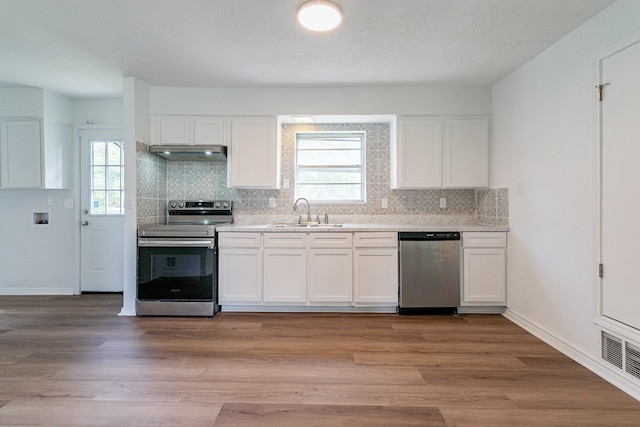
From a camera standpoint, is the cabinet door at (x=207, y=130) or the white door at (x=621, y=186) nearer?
the white door at (x=621, y=186)

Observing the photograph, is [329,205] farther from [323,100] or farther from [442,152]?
[442,152]

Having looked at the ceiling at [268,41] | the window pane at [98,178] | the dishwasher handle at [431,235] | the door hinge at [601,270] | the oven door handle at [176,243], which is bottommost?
the door hinge at [601,270]

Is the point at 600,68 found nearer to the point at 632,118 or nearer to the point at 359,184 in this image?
the point at 632,118

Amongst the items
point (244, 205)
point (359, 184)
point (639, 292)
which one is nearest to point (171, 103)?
point (244, 205)

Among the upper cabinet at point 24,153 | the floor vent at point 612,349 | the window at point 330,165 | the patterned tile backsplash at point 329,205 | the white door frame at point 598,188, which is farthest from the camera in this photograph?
the window at point 330,165

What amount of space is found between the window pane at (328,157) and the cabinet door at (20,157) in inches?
120

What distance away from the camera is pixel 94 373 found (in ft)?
7.07

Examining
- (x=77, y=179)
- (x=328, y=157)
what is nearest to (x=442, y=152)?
(x=328, y=157)

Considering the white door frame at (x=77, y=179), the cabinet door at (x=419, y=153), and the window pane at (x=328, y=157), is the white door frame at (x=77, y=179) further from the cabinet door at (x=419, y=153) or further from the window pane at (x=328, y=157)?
the cabinet door at (x=419, y=153)

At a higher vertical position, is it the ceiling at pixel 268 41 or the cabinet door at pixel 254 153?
the ceiling at pixel 268 41

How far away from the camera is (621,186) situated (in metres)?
2.02

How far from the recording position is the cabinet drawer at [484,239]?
10.8 ft

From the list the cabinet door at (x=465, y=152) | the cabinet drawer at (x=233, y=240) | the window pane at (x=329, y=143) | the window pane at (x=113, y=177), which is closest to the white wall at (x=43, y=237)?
the window pane at (x=113, y=177)

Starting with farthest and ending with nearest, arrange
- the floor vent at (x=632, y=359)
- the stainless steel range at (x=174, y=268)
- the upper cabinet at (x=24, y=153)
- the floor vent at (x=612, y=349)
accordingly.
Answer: the upper cabinet at (x=24, y=153)
the stainless steel range at (x=174, y=268)
the floor vent at (x=612, y=349)
the floor vent at (x=632, y=359)
